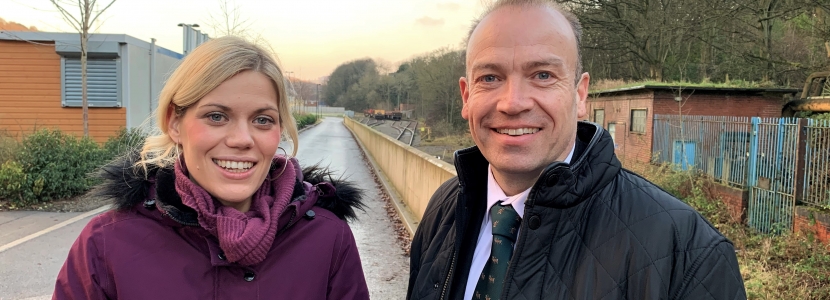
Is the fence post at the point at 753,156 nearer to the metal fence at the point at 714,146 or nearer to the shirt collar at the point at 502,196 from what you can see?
the metal fence at the point at 714,146

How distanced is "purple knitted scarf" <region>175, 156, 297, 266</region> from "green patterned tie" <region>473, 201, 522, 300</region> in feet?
2.50

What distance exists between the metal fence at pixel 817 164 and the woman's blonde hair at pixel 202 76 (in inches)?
354

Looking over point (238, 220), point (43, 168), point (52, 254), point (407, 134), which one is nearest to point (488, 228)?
point (238, 220)

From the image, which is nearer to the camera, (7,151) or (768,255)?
(768,255)

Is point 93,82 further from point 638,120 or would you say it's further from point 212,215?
point 212,215

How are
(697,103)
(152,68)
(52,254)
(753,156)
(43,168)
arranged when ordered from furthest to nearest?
(152,68), (697,103), (43,168), (753,156), (52,254)

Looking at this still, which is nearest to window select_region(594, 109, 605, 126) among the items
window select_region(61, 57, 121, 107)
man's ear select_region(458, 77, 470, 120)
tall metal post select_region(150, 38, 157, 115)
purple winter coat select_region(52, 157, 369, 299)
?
tall metal post select_region(150, 38, 157, 115)

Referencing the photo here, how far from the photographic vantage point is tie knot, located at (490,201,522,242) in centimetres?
177

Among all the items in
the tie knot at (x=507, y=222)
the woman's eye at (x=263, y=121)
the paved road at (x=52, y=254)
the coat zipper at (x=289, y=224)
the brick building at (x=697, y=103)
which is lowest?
the paved road at (x=52, y=254)

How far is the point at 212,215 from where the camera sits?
5.87 feet

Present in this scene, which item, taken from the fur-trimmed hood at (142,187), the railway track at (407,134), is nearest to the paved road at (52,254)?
the fur-trimmed hood at (142,187)

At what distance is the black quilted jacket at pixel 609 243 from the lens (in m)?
1.39

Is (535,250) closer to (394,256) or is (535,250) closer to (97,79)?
(394,256)

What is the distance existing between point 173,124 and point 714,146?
12.0m
